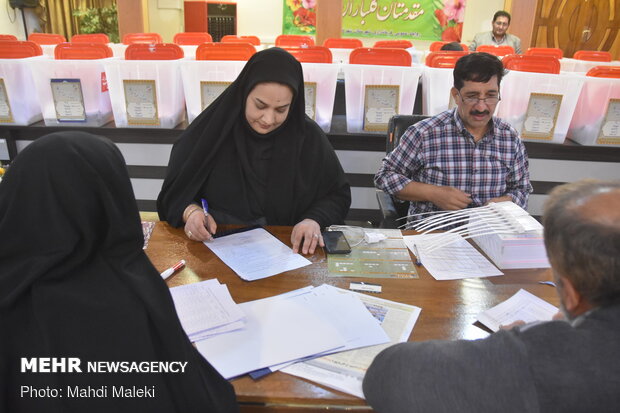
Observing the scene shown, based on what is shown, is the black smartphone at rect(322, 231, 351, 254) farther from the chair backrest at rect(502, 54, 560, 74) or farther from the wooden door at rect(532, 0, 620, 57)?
the wooden door at rect(532, 0, 620, 57)

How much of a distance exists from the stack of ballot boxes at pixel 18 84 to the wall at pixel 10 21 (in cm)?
596

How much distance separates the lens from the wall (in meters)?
7.32

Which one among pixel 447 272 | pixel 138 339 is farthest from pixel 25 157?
pixel 447 272

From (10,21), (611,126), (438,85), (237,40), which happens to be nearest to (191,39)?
(237,40)

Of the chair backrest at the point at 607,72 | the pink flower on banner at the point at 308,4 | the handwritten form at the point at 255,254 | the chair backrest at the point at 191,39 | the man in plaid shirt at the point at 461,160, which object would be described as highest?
the pink flower on banner at the point at 308,4

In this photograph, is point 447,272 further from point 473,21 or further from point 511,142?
point 473,21

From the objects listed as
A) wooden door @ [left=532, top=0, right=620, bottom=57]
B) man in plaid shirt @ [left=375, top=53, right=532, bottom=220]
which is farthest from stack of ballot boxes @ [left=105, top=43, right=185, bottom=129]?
wooden door @ [left=532, top=0, right=620, bottom=57]

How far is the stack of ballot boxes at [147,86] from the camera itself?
250 cm

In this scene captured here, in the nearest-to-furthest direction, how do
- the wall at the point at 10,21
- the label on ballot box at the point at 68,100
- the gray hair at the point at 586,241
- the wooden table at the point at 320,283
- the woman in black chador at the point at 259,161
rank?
1. the gray hair at the point at 586,241
2. the wooden table at the point at 320,283
3. the woman in black chador at the point at 259,161
4. the label on ballot box at the point at 68,100
5. the wall at the point at 10,21

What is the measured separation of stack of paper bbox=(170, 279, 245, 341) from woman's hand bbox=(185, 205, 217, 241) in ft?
0.92

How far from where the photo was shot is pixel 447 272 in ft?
4.41

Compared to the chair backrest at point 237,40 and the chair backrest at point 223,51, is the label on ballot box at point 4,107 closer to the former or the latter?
the chair backrest at point 223,51

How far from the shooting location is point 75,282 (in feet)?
2.29

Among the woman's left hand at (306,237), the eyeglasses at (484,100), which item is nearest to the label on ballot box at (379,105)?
the eyeglasses at (484,100)
